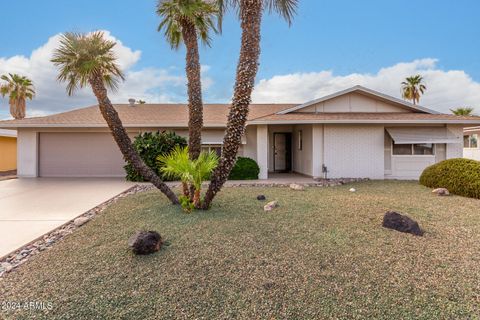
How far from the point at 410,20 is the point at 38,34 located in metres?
19.5

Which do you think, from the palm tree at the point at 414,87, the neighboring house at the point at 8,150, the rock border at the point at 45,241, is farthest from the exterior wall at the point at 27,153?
the palm tree at the point at 414,87

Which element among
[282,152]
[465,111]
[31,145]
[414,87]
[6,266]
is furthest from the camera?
[414,87]

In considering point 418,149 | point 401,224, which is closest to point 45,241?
point 401,224

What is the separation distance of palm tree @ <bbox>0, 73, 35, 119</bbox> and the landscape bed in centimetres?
3035

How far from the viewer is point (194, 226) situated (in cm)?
571

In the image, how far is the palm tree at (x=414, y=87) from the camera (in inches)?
1282

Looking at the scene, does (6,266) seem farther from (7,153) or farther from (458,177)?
(7,153)

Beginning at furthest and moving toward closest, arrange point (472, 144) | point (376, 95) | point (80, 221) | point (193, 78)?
point (472, 144)
point (376, 95)
point (193, 78)
point (80, 221)

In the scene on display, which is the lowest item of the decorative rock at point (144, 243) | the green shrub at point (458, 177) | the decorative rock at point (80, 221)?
the decorative rock at point (80, 221)

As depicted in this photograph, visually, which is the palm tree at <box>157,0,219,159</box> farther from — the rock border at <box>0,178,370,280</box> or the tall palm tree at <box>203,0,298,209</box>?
the rock border at <box>0,178,370,280</box>

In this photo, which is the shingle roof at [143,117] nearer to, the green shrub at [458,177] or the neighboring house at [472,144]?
the green shrub at [458,177]

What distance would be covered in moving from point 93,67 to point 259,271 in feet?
19.5

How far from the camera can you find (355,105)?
48.4 ft

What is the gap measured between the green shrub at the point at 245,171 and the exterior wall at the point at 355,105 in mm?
4342
